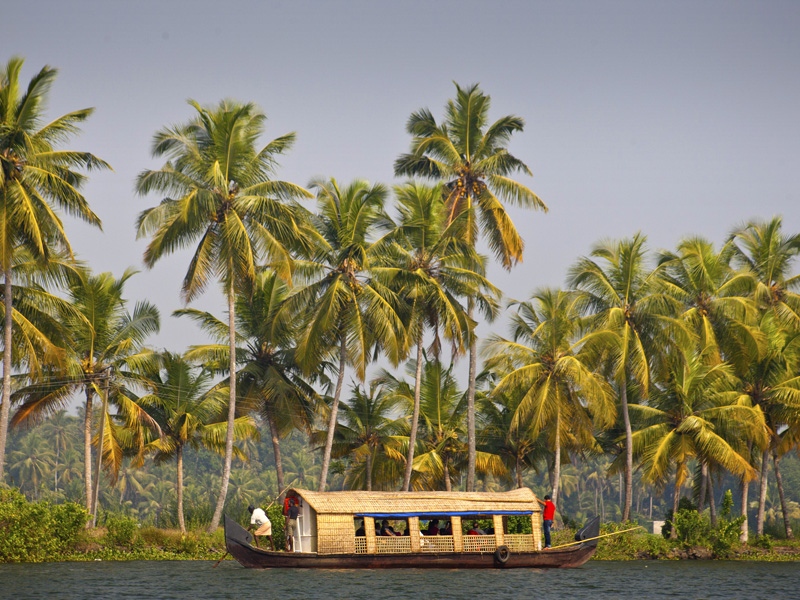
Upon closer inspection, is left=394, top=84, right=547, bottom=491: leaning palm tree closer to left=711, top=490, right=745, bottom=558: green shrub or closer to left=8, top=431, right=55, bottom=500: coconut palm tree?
left=711, top=490, right=745, bottom=558: green shrub

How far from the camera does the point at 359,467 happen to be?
41531mm

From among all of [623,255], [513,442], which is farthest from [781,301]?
[513,442]

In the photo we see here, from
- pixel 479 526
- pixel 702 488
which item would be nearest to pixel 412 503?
pixel 479 526

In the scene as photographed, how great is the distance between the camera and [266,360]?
3875cm

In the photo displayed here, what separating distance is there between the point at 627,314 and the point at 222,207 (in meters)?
15.6

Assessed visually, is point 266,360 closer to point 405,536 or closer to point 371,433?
point 371,433

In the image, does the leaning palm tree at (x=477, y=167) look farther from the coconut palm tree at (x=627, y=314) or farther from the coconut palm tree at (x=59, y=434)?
the coconut palm tree at (x=59, y=434)

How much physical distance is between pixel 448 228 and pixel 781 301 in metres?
14.2

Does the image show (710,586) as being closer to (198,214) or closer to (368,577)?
(368,577)

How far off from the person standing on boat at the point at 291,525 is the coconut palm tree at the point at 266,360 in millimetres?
10622

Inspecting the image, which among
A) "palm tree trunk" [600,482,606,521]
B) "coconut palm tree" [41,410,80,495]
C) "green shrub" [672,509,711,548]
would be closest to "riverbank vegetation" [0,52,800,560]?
"green shrub" [672,509,711,548]

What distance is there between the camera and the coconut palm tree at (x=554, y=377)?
1453 inches

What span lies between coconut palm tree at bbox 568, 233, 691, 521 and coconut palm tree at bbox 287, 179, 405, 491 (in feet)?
25.2

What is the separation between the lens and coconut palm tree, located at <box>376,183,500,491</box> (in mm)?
36125
